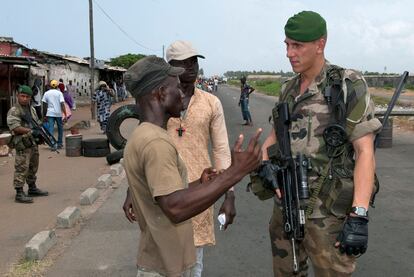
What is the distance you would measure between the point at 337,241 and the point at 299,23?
3.51 ft

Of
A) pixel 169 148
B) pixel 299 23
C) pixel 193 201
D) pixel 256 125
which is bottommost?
pixel 256 125

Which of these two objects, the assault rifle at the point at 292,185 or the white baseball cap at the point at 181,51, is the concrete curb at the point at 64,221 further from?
the assault rifle at the point at 292,185

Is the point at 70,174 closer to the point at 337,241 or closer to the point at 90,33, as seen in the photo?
the point at 337,241

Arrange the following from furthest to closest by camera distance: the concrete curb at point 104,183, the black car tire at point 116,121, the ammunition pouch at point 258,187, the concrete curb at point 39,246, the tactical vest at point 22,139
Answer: the black car tire at point 116,121, the concrete curb at point 104,183, the tactical vest at point 22,139, the concrete curb at point 39,246, the ammunition pouch at point 258,187

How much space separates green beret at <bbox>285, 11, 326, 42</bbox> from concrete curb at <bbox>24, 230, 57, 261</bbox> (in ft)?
11.1

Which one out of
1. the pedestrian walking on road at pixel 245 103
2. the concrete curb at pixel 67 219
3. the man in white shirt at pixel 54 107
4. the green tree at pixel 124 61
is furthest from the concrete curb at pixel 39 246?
the green tree at pixel 124 61

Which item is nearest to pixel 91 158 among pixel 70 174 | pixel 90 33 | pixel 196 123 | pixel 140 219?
pixel 70 174

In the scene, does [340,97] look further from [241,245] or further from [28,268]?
[28,268]

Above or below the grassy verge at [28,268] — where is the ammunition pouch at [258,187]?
above

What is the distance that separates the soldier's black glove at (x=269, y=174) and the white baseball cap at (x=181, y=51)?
32.6 inches

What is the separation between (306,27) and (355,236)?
3.35 ft

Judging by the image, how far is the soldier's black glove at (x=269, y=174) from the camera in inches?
99.1

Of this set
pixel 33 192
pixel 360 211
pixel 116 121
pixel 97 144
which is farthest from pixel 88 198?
pixel 360 211

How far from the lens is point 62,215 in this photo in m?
5.87
